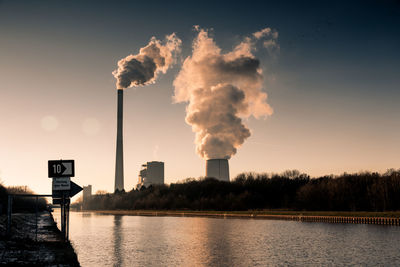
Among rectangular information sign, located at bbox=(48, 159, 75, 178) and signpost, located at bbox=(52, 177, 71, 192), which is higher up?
rectangular information sign, located at bbox=(48, 159, 75, 178)

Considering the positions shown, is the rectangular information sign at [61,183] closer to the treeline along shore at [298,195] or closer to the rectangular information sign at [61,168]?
the rectangular information sign at [61,168]

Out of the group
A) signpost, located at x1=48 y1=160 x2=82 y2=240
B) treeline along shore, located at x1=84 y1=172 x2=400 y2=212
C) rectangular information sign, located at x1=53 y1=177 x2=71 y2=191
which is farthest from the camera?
treeline along shore, located at x1=84 y1=172 x2=400 y2=212

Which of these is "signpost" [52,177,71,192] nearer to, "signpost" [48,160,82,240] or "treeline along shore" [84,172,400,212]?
"signpost" [48,160,82,240]

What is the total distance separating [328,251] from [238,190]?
465ft

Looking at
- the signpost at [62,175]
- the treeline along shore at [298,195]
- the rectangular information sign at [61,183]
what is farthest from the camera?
the treeline along shore at [298,195]

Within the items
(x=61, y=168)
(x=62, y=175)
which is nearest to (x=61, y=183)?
(x=62, y=175)

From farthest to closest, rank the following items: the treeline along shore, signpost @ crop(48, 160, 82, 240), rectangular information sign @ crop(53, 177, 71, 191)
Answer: the treeline along shore < rectangular information sign @ crop(53, 177, 71, 191) < signpost @ crop(48, 160, 82, 240)

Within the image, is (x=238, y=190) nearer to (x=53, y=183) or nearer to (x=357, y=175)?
(x=357, y=175)

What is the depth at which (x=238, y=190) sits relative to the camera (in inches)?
7087

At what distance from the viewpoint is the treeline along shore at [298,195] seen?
115500 millimetres

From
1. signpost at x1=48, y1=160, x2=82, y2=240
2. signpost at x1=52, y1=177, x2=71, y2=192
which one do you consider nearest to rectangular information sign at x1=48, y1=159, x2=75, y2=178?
signpost at x1=48, y1=160, x2=82, y2=240

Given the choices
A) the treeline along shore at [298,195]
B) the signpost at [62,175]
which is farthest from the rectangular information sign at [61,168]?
the treeline along shore at [298,195]

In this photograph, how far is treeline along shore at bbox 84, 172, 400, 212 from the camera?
11550 cm

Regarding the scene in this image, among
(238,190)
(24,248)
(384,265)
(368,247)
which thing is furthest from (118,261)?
(238,190)
